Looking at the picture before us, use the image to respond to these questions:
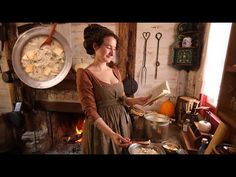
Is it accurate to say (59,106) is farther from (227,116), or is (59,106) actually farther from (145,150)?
(227,116)

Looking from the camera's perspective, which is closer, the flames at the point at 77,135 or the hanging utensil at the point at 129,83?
the hanging utensil at the point at 129,83

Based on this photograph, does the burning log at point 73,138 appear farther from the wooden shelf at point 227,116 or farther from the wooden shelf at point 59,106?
the wooden shelf at point 227,116

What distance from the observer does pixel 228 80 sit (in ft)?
2.74

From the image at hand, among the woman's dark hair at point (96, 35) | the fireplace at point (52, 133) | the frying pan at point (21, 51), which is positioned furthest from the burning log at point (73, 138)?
the woman's dark hair at point (96, 35)

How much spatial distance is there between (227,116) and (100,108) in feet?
2.24

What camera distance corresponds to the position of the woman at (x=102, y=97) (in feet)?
2.96

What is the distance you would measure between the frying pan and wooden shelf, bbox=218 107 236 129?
4.53 feet

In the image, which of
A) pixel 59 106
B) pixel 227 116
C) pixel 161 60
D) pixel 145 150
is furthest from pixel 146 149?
pixel 59 106

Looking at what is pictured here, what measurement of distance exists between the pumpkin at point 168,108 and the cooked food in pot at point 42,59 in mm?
1175

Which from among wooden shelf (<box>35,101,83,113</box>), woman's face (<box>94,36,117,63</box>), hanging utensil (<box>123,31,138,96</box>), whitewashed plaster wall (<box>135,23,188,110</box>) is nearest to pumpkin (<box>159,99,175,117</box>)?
whitewashed plaster wall (<box>135,23,188,110</box>)

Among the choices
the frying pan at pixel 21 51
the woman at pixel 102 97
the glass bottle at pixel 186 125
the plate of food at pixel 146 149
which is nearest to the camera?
the woman at pixel 102 97

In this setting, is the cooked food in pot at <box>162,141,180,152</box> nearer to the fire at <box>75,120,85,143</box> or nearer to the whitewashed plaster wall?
the whitewashed plaster wall
